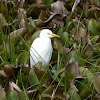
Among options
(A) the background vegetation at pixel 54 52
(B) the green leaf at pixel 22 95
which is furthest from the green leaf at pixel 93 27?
(B) the green leaf at pixel 22 95

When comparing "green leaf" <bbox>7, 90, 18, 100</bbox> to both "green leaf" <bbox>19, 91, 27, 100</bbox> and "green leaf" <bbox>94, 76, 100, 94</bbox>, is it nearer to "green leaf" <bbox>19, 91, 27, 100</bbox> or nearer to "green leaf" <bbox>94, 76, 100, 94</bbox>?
"green leaf" <bbox>19, 91, 27, 100</bbox>

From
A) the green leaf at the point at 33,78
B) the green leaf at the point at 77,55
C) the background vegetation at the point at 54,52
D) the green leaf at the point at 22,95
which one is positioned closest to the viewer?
the green leaf at the point at 22,95

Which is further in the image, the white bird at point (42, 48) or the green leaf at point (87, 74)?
the white bird at point (42, 48)

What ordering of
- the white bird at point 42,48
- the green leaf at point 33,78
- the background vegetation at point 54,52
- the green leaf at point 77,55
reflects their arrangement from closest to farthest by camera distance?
1. the background vegetation at point 54,52
2. the green leaf at point 33,78
3. the green leaf at point 77,55
4. the white bird at point 42,48

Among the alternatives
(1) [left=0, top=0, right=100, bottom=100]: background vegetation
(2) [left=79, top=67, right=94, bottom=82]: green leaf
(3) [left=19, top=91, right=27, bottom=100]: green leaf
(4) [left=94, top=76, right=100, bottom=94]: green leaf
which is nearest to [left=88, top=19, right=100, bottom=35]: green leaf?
(1) [left=0, top=0, right=100, bottom=100]: background vegetation

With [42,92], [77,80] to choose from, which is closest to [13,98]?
[42,92]

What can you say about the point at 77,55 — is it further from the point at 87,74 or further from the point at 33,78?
the point at 33,78

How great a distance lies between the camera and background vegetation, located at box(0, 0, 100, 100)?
214cm

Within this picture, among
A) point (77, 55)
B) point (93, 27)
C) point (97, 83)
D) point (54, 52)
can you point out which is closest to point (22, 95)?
point (97, 83)

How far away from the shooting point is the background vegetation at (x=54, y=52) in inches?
84.2

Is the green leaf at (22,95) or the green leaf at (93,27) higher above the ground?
the green leaf at (93,27)

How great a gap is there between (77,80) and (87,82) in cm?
11

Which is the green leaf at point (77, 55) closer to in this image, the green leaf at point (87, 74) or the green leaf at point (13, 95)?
the green leaf at point (87, 74)

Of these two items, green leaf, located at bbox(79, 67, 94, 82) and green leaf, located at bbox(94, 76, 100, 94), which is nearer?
green leaf, located at bbox(94, 76, 100, 94)
